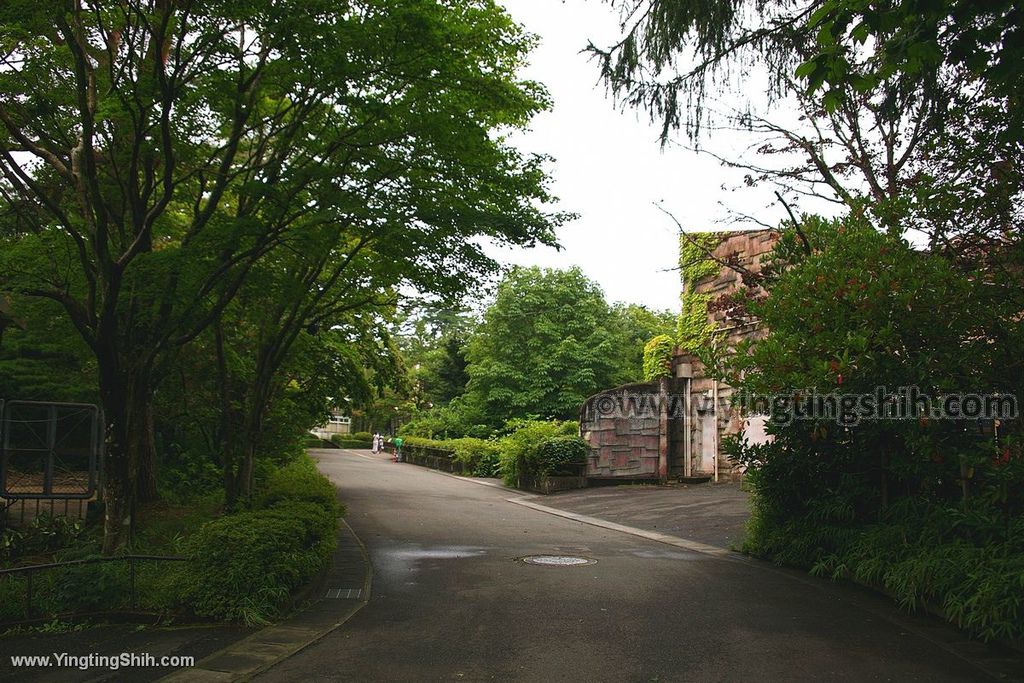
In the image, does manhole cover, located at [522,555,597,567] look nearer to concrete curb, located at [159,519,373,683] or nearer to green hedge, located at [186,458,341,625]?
concrete curb, located at [159,519,373,683]

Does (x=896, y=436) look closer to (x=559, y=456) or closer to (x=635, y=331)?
(x=559, y=456)

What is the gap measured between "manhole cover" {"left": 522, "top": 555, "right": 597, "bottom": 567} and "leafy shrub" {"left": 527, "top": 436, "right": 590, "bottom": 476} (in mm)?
10811

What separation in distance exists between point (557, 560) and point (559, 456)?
11.3m

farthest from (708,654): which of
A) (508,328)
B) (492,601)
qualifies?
(508,328)

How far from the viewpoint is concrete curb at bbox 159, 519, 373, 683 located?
5.68m

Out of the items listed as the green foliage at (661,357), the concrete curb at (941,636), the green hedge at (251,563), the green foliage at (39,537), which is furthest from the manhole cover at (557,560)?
the green foliage at (661,357)

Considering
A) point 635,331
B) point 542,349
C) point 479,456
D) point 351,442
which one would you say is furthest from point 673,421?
point 351,442

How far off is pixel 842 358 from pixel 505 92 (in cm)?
→ 473

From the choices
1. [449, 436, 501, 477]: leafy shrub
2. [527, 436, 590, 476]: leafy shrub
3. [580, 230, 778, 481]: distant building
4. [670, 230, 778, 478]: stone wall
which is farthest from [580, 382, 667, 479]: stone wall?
[449, 436, 501, 477]: leafy shrub

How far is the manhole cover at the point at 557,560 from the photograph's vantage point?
34.8 ft

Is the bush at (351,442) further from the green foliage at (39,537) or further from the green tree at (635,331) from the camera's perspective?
the green foliage at (39,537)

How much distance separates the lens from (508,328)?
39.3 meters

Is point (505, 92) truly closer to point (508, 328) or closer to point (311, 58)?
point (311, 58)

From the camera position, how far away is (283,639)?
6625 millimetres
